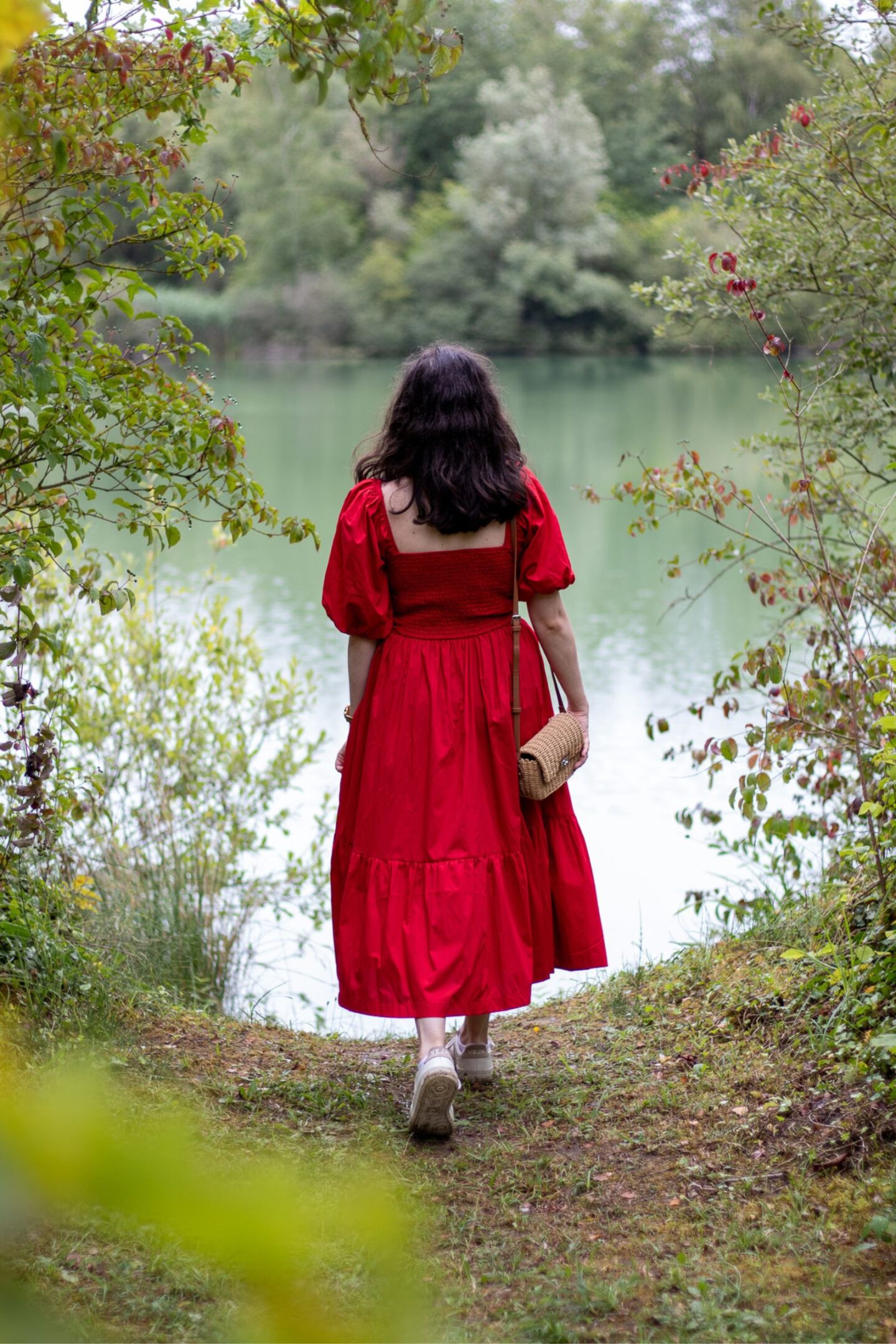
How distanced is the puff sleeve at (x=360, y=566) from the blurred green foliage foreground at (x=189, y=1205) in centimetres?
253

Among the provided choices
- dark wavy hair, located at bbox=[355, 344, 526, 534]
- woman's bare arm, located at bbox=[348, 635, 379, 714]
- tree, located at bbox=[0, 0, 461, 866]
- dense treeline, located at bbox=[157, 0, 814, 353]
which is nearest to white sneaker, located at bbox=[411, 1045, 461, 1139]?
woman's bare arm, located at bbox=[348, 635, 379, 714]

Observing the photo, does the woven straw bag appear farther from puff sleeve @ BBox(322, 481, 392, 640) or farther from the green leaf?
the green leaf

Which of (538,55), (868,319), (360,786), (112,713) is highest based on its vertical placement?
(538,55)

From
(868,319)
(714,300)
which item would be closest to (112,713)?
(714,300)

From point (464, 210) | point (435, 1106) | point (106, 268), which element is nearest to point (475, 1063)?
point (435, 1106)

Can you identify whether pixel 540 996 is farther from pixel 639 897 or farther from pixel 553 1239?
pixel 553 1239

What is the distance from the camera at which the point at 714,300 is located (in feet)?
16.2

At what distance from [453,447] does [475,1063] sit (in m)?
→ 1.50

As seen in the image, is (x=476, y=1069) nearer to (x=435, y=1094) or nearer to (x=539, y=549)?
(x=435, y=1094)

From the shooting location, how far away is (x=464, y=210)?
38344 mm

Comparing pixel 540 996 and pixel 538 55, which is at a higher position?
pixel 538 55

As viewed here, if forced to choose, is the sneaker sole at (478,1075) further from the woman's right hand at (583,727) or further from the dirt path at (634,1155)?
the woman's right hand at (583,727)

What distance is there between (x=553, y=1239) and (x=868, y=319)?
3489mm

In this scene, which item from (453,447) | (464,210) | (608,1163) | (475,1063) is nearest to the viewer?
(608,1163)
